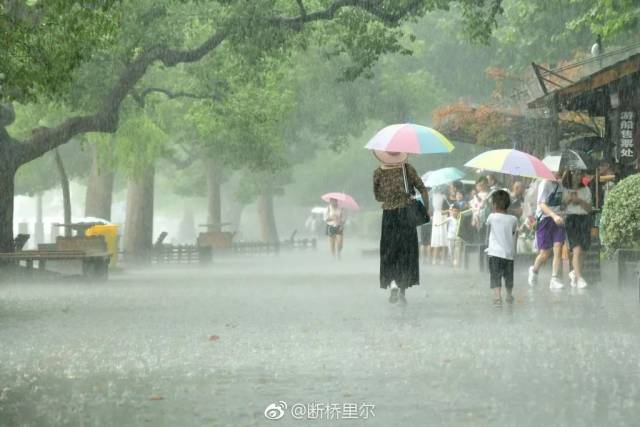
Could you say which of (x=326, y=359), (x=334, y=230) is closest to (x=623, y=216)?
(x=326, y=359)

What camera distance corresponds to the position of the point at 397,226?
16016mm

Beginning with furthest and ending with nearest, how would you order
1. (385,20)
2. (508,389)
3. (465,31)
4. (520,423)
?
(465,31), (385,20), (508,389), (520,423)

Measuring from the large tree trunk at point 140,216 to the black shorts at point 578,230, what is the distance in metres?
23.0

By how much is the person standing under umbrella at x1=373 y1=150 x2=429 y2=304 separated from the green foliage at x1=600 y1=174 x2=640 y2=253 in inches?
201

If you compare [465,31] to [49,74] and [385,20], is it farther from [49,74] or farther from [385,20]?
[49,74]

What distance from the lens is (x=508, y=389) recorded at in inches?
341

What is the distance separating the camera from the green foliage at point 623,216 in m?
20.0

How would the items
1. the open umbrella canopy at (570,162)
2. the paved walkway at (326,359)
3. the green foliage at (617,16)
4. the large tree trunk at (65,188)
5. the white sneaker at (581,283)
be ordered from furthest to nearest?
the large tree trunk at (65,188) < the green foliage at (617,16) < the open umbrella canopy at (570,162) < the white sneaker at (581,283) < the paved walkway at (326,359)

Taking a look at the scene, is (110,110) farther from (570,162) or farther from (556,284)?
(556,284)

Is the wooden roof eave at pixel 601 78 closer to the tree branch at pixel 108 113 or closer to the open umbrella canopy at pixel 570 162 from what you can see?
the open umbrella canopy at pixel 570 162

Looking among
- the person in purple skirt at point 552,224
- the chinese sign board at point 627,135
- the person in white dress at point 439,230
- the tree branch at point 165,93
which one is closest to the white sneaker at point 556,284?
the person in purple skirt at point 552,224

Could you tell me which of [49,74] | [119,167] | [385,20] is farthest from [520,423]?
[119,167]

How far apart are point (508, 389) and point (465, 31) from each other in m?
19.7

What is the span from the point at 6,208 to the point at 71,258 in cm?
344
